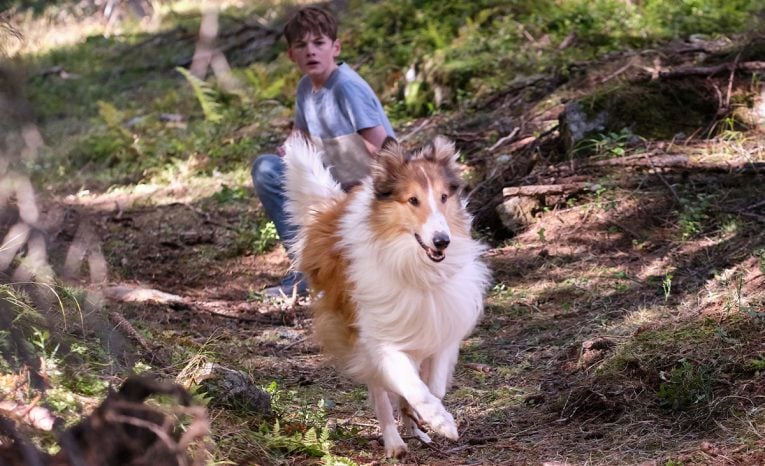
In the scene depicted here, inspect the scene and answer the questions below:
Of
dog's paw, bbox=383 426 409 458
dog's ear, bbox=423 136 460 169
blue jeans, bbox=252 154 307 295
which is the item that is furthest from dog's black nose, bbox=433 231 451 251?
blue jeans, bbox=252 154 307 295

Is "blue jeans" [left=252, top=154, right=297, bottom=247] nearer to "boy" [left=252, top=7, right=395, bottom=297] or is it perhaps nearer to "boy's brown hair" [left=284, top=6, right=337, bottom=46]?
"boy" [left=252, top=7, right=395, bottom=297]

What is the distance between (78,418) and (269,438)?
1.01 m

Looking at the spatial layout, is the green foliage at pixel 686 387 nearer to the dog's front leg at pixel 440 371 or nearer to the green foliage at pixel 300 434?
the dog's front leg at pixel 440 371

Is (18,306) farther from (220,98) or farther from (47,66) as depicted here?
(47,66)

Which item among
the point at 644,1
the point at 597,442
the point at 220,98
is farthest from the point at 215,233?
the point at 644,1

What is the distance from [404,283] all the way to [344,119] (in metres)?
2.34

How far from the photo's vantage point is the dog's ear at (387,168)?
5086mm

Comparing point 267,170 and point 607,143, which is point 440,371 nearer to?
point 267,170

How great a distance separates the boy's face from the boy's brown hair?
0.04 metres

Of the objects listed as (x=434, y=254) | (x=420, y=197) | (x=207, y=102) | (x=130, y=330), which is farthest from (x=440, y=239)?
(x=207, y=102)

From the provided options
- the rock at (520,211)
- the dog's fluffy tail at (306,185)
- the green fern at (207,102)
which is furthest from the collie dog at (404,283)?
the green fern at (207,102)

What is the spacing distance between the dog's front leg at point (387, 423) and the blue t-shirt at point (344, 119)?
221 cm

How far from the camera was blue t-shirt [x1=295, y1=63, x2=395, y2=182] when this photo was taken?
22.5ft

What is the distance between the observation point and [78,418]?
3.80 metres
